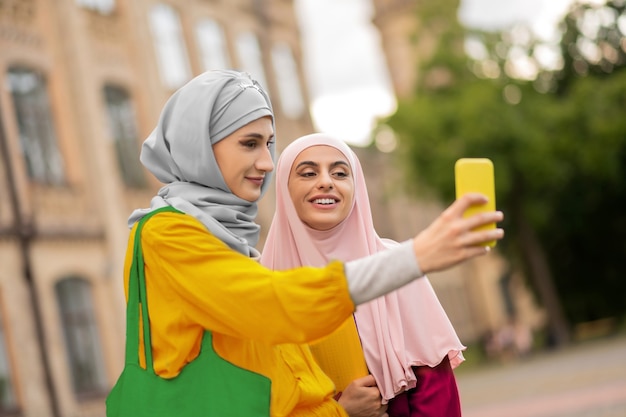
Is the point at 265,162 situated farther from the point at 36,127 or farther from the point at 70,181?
the point at 70,181

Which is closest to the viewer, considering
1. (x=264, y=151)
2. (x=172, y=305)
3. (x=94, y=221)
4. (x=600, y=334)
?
(x=172, y=305)

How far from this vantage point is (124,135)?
824 inches

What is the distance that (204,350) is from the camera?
259 cm

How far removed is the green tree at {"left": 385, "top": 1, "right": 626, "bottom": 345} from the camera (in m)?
28.0

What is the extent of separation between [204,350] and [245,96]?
0.72 meters

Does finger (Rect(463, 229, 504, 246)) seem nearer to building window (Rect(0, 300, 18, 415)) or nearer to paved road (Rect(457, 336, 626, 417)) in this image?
paved road (Rect(457, 336, 626, 417))

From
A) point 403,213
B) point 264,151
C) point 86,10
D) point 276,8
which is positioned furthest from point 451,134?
point 264,151

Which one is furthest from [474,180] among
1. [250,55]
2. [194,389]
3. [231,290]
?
[250,55]

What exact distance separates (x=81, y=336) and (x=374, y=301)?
15.8 m

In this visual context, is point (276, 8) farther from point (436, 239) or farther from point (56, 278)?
point (436, 239)

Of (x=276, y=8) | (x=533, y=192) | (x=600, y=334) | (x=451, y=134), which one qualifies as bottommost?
(x=600, y=334)

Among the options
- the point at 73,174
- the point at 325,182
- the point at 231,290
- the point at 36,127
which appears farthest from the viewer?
the point at 73,174

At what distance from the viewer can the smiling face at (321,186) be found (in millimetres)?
3143

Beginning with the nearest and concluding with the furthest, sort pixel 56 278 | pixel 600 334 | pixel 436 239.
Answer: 1. pixel 436 239
2. pixel 56 278
3. pixel 600 334
